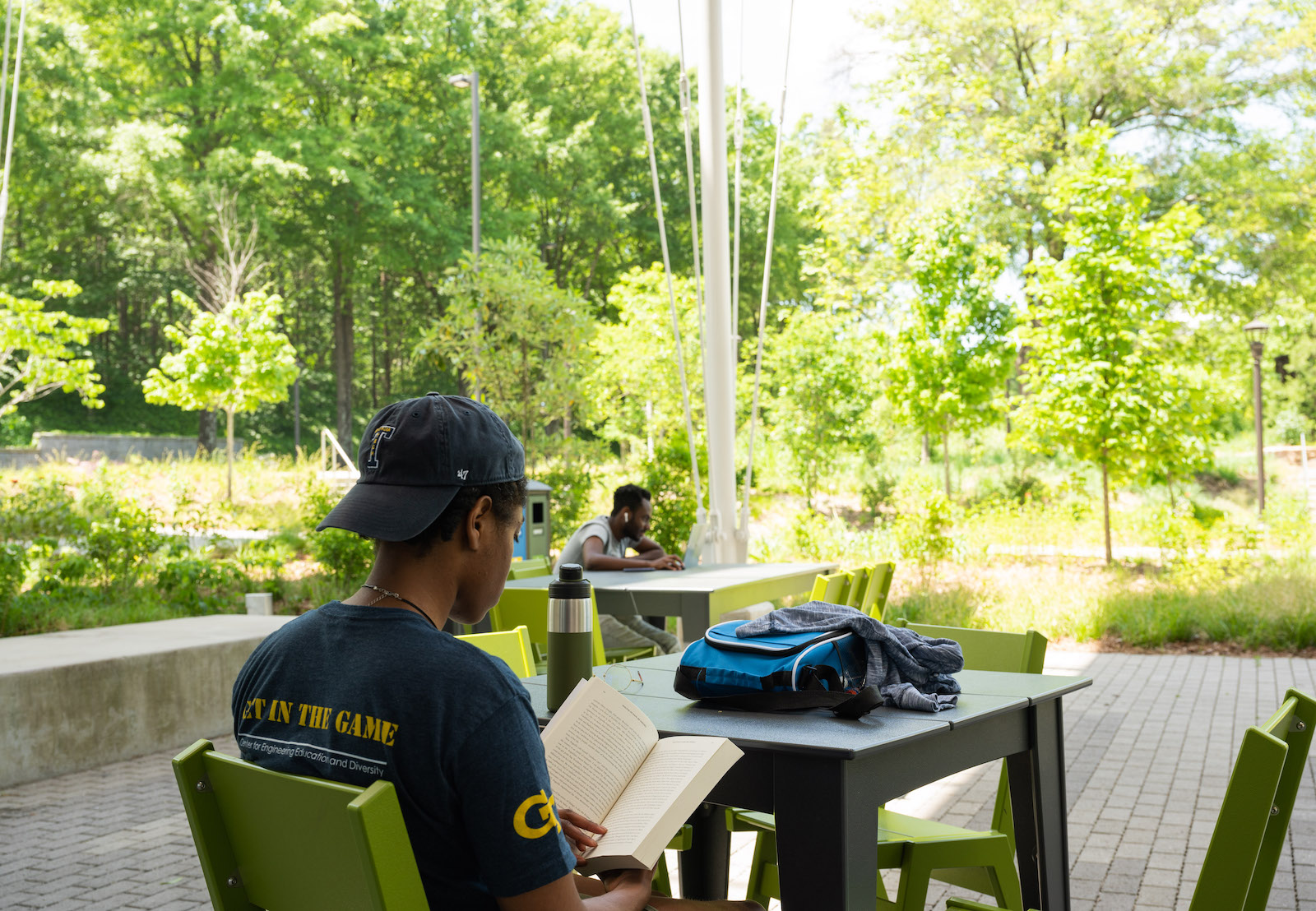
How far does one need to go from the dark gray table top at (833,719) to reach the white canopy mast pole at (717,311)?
5678mm

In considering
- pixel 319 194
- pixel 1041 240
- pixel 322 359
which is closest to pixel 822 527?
pixel 1041 240

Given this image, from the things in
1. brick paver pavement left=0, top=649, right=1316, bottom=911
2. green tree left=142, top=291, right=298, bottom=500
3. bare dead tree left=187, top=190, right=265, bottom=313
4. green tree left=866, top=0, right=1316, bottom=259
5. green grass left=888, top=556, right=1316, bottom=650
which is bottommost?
brick paver pavement left=0, top=649, right=1316, bottom=911

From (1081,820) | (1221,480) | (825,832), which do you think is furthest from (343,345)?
(825,832)

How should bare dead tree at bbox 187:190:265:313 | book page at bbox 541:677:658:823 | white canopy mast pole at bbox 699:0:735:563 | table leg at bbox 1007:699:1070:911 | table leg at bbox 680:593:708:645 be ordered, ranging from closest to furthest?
book page at bbox 541:677:658:823 < table leg at bbox 1007:699:1070:911 < table leg at bbox 680:593:708:645 < white canopy mast pole at bbox 699:0:735:563 < bare dead tree at bbox 187:190:265:313

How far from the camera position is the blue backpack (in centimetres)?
249

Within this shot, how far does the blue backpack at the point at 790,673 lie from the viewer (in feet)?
8.17

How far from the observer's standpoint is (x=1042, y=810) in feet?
9.48

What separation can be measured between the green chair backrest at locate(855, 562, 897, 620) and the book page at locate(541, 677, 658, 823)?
12.9ft

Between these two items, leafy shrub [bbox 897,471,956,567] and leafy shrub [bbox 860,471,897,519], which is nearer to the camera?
leafy shrub [bbox 897,471,956,567]

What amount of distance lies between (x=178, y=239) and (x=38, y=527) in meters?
27.8

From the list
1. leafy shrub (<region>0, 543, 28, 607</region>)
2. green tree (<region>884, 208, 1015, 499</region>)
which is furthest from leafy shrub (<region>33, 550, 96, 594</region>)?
green tree (<region>884, 208, 1015, 499</region>)

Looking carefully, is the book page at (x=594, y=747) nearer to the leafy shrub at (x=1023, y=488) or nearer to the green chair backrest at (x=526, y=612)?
the green chair backrest at (x=526, y=612)

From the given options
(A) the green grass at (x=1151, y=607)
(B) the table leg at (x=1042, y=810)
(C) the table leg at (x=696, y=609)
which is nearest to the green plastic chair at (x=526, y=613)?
(C) the table leg at (x=696, y=609)

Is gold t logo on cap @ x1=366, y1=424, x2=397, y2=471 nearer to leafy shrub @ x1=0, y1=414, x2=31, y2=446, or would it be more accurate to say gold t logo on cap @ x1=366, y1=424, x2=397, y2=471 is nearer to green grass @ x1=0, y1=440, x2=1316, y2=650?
green grass @ x1=0, y1=440, x2=1316, y2=650
